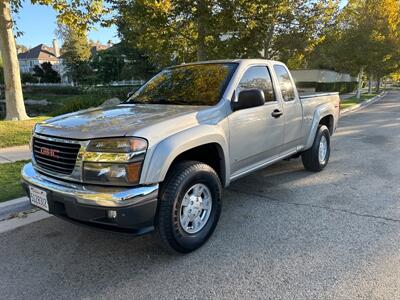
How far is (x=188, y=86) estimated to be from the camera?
459cm

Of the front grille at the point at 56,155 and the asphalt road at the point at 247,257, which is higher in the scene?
the front grille at the point at 56,155

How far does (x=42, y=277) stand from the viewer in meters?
3.24

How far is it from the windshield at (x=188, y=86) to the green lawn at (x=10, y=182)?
194 centimetres

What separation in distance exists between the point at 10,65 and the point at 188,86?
8669mm

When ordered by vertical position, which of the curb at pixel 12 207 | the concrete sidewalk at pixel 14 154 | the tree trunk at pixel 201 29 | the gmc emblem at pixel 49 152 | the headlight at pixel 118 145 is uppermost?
the tree trunk at pixel 201 29

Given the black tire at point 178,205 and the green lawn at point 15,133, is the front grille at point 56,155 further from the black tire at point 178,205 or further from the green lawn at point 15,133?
the green lawn at point 15,133

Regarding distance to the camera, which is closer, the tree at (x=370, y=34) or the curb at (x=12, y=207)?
the curb at (x=12, y=207)

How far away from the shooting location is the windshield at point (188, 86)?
168 inches

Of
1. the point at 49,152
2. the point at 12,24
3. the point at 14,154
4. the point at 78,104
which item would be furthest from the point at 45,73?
the point at 49,152

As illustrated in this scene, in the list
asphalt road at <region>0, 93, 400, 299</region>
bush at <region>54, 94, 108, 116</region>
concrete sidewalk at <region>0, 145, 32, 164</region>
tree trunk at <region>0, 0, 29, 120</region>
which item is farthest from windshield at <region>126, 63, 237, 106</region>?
bush at <region>54, 94, 108, 116</region>

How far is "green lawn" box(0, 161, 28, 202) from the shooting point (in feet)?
16.1

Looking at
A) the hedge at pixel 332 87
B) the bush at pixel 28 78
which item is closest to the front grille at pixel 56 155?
the hedge at pixel 332 87

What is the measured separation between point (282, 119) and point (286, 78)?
76 centimetres

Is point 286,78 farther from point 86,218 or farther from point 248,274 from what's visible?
point 86,218
